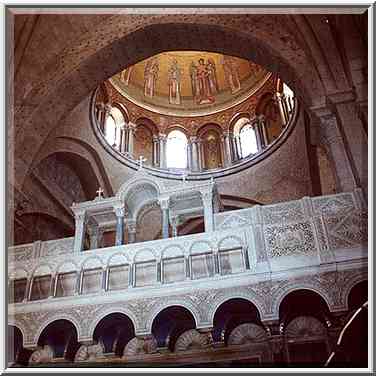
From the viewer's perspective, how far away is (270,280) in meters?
8.67

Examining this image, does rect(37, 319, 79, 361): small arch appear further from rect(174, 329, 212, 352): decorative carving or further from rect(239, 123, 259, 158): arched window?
rect(239, 123, 259, 158): arched window

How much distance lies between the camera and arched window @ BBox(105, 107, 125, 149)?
18.0m

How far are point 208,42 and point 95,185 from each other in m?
7.33

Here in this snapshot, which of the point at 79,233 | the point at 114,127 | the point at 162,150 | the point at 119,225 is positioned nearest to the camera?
the point at 79,233

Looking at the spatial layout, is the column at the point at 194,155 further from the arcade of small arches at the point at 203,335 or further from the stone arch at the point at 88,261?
the arcade of small arches at the point at 203,335

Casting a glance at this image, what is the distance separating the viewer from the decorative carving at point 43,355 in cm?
881

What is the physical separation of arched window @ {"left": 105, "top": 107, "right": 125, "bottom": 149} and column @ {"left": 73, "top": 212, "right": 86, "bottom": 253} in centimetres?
686

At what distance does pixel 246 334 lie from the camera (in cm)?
936

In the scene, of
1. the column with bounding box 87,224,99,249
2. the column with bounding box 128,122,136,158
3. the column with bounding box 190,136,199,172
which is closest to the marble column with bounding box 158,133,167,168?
the column with bounding box 190,136,199,172

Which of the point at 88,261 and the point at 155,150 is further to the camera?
the point at 155,150

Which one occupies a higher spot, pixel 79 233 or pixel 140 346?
pixel 79 233

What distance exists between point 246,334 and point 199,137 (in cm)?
1240

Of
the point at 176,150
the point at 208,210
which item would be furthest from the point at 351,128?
the point at 176,150

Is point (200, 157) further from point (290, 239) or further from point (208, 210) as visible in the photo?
point (290, 239)
